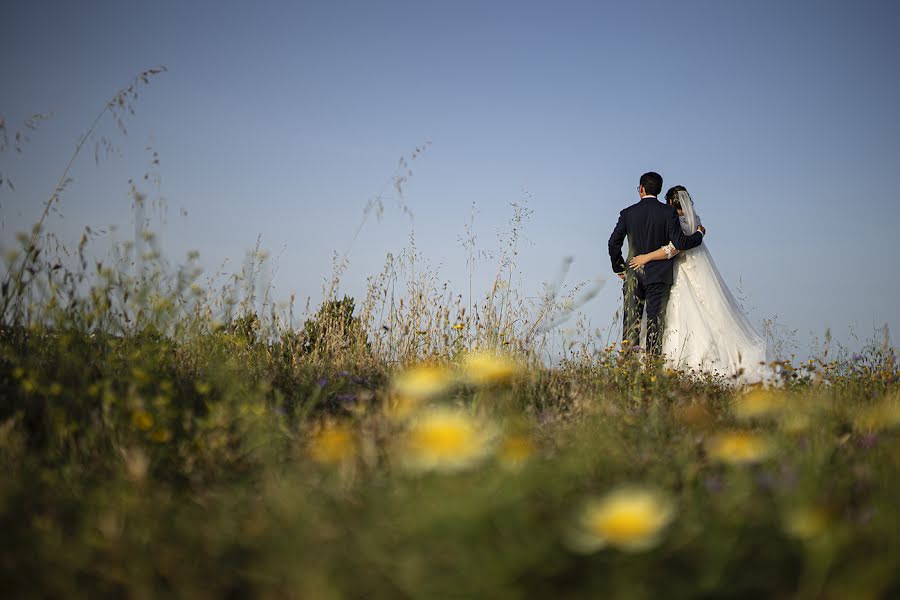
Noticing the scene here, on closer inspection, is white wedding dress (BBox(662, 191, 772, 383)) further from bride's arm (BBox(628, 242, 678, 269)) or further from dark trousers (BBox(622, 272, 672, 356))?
dark trousers (BBox(622, 272, 672, 356))

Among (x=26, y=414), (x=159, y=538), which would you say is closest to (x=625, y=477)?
(x=159, y=538)

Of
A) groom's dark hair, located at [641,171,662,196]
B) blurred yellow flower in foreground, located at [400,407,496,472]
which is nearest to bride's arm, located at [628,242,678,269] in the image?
groom's dark hair, located at [641,171,662,196]

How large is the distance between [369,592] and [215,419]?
A: 103cm

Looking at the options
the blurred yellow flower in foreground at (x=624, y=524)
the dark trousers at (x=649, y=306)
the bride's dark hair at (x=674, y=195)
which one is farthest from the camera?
the bride's dark hair at (x=674, y=195)

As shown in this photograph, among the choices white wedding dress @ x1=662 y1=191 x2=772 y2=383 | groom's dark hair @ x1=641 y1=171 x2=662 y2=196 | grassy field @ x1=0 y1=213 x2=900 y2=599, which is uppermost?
groom's dark hair @ x1=641 y1=171 x2=662 y2=196

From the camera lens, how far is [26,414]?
89.1 inches

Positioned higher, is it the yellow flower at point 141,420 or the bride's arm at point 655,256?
the bride's arm at point 655,256

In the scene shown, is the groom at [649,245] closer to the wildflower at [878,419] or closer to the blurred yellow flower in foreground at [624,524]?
the wildflower at [878,419]

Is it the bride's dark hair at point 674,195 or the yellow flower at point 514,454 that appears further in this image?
the bride's dark hair at point 674,195

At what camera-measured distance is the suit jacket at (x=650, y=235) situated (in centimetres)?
607

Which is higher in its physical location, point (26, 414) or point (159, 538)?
point (26, 414)

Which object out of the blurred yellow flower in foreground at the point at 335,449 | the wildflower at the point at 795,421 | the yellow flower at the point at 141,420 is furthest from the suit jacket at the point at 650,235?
the yellow flower at the point at 141,420

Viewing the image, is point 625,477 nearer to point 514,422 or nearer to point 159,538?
point 514,422

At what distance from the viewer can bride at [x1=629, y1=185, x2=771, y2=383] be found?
6098mm
